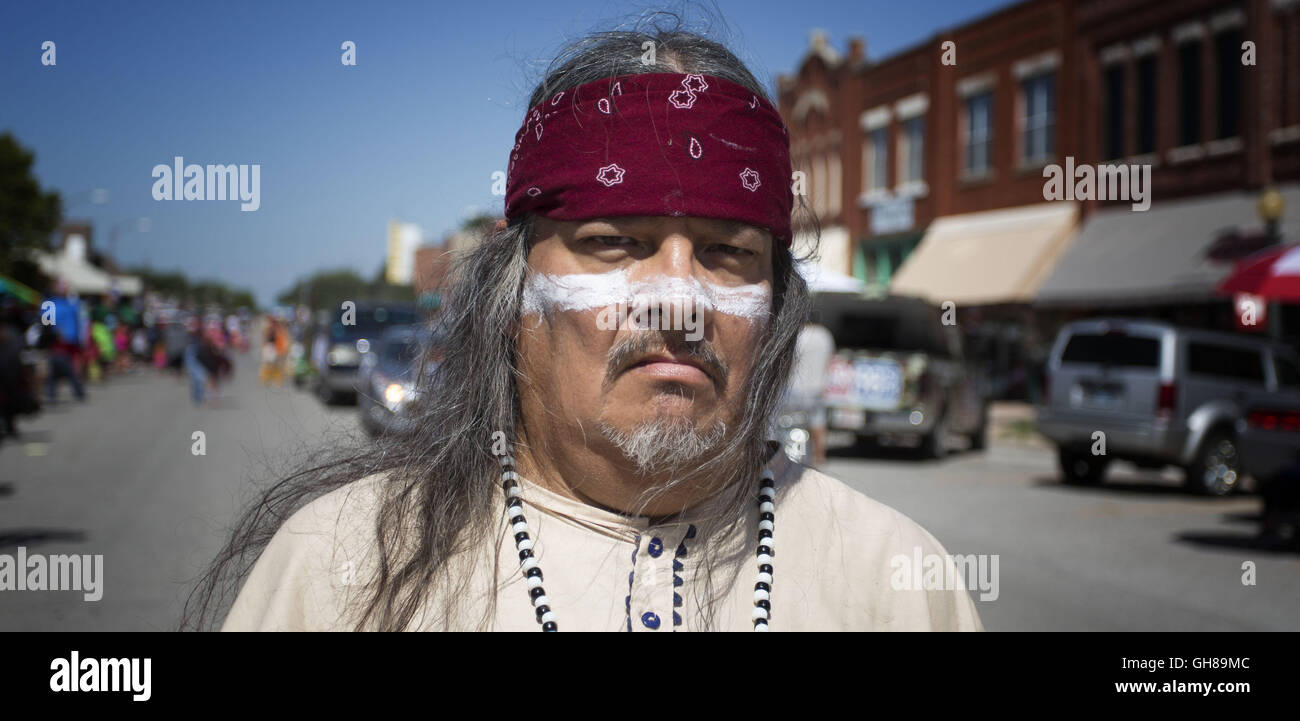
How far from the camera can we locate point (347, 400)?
22844mm

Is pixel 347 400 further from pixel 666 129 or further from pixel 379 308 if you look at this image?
pixel 666 129

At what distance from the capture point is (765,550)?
71.2 inches

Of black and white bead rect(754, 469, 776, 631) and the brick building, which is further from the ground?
the brick building

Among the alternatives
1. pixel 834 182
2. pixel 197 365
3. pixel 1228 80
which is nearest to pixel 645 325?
pixel 197 365

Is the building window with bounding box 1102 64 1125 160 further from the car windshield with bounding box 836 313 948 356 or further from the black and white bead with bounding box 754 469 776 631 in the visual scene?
the black and white bead with bounding box 754 469 776 631

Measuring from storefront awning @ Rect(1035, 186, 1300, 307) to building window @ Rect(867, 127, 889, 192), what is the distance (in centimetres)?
783

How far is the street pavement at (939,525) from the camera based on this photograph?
5672mm

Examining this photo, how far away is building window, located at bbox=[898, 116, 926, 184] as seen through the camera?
29.4 meters

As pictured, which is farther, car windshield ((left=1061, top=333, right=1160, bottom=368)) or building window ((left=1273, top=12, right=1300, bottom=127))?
building window ((left=1273, top=12, right=1300, bottom=127))

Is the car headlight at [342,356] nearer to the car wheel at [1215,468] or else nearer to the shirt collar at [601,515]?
the car wheel at [1215,468]

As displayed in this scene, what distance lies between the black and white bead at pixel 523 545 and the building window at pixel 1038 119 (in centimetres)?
2545

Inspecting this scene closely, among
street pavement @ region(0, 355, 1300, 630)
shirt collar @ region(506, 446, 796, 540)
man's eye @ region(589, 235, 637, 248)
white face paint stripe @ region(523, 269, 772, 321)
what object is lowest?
street pavement @ region(0, 355, 1300, 630)

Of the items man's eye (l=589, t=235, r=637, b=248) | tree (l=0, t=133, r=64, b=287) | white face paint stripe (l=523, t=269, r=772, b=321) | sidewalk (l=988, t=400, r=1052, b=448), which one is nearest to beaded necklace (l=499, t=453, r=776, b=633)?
white face paint stripe (l=523, t=269, r=772, b=321)
